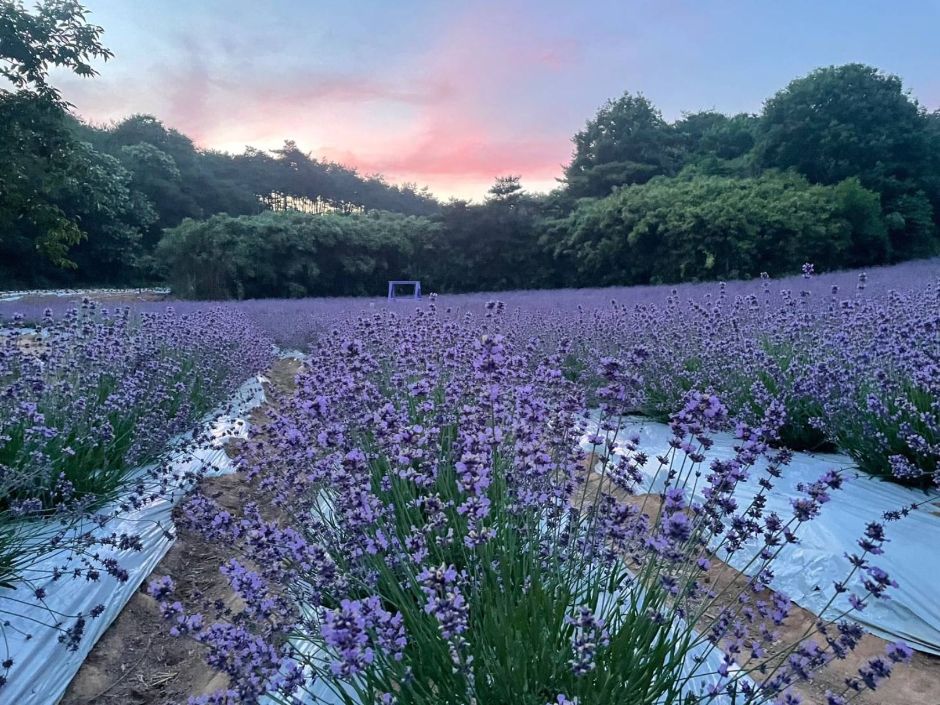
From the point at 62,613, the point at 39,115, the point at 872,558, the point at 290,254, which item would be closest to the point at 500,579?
the point at 62,613

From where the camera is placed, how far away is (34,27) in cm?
1021

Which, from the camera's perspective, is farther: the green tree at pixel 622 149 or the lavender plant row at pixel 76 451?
the green tree at pixel 622 149

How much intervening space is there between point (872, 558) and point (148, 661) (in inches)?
116

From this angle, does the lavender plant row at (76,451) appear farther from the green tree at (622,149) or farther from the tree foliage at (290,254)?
the green tree at (622,149)

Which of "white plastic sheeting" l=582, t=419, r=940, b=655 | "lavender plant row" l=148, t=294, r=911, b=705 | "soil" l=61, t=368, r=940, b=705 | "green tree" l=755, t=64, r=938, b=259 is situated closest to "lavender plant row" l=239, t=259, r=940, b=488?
"white plastic sheeting" l=582, t=419, r=940, b=655

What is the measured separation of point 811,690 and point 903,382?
85.6 inches

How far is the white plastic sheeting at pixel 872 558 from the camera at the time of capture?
2115mm

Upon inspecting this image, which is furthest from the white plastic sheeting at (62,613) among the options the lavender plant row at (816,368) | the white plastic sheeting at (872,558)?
the white plastic sheeting at (872,558)

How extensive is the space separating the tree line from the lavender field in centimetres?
959

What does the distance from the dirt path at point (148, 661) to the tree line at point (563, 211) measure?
11030 millimetres

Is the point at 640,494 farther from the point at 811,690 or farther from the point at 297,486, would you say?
the point at 297,486

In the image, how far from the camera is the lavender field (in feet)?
4.19

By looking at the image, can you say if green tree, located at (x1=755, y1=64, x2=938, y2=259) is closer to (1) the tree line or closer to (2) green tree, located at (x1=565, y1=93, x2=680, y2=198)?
(1) the tree line

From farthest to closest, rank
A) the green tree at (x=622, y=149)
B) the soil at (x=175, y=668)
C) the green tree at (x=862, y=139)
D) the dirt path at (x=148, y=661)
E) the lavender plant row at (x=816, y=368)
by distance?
the green tree at (x=622, y=149) → the green tree at (x=862, y=139) → the lavender plant row at (x=816, y=368) → the dirt path at (x=148, y=661) → the soil at (x=175, y=668)
